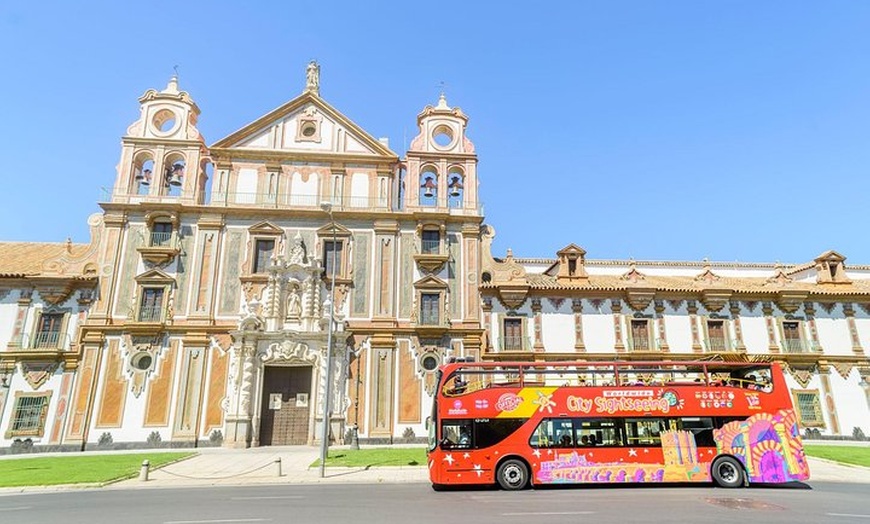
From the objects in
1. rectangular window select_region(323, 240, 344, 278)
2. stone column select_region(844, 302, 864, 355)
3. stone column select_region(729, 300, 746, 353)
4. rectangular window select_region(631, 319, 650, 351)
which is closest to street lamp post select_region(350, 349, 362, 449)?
rectangular window select_region(323, 240, 344, 278)

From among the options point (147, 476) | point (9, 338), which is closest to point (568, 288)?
point (147, 476)

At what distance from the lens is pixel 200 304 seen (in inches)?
1128

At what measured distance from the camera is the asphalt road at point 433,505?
10.3 meters

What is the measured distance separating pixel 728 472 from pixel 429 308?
1811 cm

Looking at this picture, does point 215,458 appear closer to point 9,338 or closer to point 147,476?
point 147,476

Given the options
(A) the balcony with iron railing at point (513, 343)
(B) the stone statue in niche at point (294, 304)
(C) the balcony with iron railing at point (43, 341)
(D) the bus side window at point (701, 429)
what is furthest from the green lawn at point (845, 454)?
(C) the balcony with iron railing at point (43, 341)

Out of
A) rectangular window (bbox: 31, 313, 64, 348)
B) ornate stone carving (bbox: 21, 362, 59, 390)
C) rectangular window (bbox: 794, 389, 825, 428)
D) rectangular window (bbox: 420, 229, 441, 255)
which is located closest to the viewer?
ornate stone carving (bbox: 21, 362, 59, 390)

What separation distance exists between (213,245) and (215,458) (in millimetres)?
12778

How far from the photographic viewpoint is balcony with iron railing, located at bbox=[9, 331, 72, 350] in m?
27.5

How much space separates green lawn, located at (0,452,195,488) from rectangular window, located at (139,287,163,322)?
25.5ft

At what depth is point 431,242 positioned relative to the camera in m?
31.4

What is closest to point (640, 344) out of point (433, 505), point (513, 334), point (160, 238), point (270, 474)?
point (513, 334)

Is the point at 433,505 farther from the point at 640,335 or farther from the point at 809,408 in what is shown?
the point at 809,408

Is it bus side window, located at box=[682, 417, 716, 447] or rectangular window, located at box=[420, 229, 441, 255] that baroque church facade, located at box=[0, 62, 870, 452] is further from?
bus side window, located at box=[682, 417, 716, 447]
